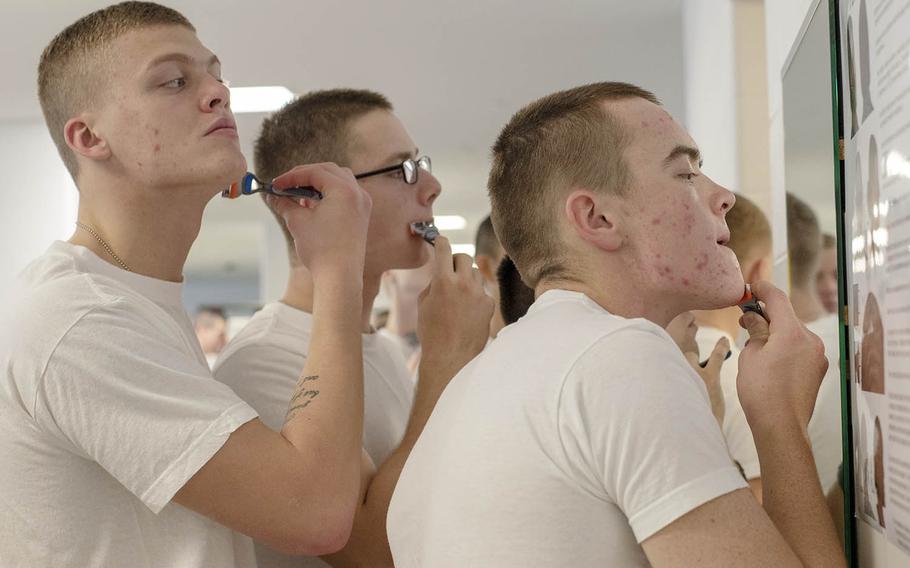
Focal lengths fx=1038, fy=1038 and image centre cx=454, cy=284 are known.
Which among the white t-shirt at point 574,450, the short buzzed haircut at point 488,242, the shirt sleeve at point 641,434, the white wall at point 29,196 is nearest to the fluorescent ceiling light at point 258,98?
the white wall at point 29,196

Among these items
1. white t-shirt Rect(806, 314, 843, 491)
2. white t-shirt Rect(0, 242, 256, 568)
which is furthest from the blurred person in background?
white t-shirt Rect(806, 314, 843, 491)

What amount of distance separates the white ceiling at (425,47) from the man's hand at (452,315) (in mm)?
2787

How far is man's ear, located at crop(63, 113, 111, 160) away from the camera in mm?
1551

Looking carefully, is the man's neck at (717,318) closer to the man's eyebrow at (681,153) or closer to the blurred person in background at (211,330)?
the man's eyebrow at (681,153)

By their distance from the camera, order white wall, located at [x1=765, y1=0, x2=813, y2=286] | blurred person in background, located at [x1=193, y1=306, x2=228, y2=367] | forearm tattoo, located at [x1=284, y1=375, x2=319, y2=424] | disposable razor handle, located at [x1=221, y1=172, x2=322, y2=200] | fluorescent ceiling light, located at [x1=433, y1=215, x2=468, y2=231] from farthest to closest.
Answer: fluorescent ceiling light, located at [x1=433, y1=215, x2=468, y2=231]
blurred person in background, located at [x1=193, y1=306, x2=228, y2=367]
white wall, located at [x1=765, y1=0, x2=813, y2=286]
disposable razor handle, located at [x1=221, y1=172, x2=322, y2=200]
forearm tattoo, located at [x1=284, y1=375, x2=319, y2=424]

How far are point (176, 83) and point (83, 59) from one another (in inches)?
5.8

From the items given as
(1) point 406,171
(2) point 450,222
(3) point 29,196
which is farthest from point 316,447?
(2) point 450,222

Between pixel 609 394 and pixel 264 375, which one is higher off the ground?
pixel 609 394

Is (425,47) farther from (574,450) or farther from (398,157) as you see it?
(574,450)

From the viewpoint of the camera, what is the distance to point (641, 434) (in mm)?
952

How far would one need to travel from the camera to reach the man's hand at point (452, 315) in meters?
1.80

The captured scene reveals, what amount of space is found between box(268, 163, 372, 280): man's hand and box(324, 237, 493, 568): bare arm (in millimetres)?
216

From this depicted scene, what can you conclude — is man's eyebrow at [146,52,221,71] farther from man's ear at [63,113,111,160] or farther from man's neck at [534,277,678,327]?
man's neck at [534,277,678,327]

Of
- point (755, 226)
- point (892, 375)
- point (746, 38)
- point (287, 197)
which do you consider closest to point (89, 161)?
point (287, 197)
